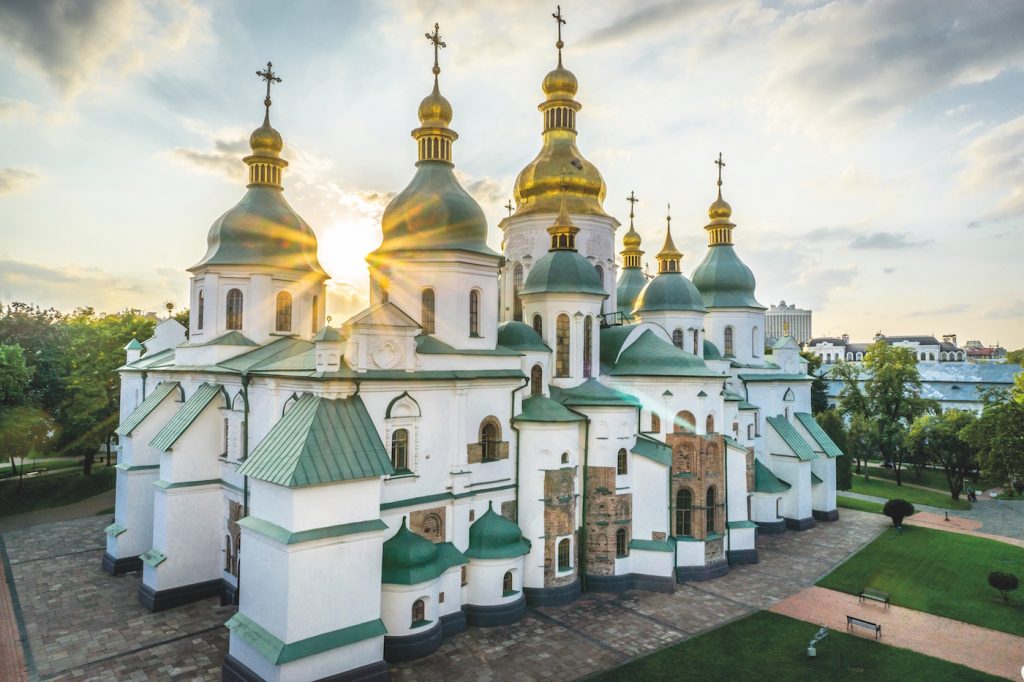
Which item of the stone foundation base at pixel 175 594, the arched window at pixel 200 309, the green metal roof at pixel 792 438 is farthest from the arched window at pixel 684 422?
the arched window at pixel 200 309

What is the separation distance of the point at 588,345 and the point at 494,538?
7987mm

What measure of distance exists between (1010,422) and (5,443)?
153 ft

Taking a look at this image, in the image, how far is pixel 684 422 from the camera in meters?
21.2

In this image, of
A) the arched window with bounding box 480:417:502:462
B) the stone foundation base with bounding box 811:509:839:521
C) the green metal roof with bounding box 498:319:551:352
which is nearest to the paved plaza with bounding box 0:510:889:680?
the arched window with bounding box 480:417:502:462

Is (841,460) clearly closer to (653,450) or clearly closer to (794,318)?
(653,450)

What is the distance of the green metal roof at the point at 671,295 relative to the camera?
2636cm

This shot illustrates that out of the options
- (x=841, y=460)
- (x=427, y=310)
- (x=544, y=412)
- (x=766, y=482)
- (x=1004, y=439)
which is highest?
(x=427, y=310)

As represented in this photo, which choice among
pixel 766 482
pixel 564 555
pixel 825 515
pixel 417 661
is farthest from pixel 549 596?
pixel 825 515

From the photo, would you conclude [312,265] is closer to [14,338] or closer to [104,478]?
[104,478]

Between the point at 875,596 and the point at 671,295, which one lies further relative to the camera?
the point at 671,295

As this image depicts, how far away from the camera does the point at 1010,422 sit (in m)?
22.8

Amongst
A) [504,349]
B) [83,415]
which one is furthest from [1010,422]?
[83,415]

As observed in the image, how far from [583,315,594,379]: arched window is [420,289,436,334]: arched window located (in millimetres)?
5995

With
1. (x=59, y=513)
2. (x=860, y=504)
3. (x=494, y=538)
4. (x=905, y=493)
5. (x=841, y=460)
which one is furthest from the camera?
(x=905, y=493)
